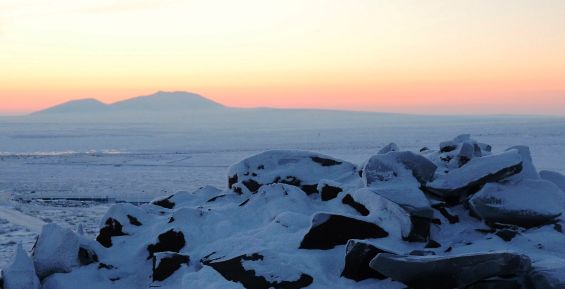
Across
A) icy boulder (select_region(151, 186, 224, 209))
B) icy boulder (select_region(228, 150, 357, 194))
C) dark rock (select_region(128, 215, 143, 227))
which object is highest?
icy boulder (select_region(228, 150, 357, 194))

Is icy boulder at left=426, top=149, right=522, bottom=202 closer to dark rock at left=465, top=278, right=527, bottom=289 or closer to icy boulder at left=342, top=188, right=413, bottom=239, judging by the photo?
icy boulder at left=342, top=188, right=413, bottom=239

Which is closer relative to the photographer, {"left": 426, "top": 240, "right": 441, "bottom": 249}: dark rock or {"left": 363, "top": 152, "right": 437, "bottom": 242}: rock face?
{"left": 426, "top": 240, "right": 441, "bottom": 249}: dark rock

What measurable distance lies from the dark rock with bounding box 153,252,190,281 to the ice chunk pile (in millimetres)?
18

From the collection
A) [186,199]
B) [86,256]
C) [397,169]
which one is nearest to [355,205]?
[397,169]

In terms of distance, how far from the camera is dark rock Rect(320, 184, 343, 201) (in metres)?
7.91

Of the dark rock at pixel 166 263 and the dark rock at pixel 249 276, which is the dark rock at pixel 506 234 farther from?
the dark rock at pixel 166 263

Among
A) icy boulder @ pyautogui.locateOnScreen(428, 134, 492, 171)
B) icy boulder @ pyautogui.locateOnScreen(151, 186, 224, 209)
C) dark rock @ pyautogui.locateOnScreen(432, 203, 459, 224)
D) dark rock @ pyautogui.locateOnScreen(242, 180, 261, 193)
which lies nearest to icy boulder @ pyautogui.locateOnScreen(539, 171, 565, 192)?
icy boulder @ pyautogui.locateOnScreen(428, 134, 492, 171)

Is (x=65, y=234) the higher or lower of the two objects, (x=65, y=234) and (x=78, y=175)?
the higher

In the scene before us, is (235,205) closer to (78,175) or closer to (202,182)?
(202,182)

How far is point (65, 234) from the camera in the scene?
7.04 m

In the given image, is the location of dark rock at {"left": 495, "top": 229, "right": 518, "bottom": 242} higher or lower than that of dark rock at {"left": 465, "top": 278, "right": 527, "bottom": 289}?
higher

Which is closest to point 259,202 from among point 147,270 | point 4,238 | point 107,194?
point 147,270

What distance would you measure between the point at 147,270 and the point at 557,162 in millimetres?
20525

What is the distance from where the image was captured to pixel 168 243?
23.9 ft
